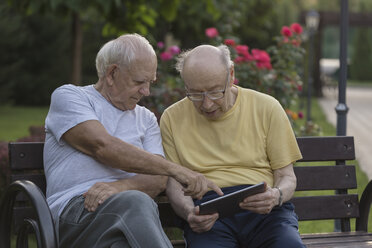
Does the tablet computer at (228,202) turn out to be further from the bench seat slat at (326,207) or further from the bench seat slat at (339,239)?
the bench seat slat at (326,207)

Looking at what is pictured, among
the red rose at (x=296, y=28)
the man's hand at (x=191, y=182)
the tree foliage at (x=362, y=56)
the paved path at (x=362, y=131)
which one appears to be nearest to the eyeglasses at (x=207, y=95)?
the man's hand at (x=191, y=182)

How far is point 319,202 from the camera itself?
3.83 m

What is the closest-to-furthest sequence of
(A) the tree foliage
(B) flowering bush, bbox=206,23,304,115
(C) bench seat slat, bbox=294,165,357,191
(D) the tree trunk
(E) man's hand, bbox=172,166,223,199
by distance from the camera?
(E) man's hand, bbox=172,166,223,199, (C) bench seat slat, bbox=294,165,357,191, (B) flowering bush, bbox=206,23,304,115, (D) the tree trunk, (A) the tree foliage

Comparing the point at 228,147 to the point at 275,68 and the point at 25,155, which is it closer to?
the point at 25,155

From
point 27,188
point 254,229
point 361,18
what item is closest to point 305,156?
point 254,229

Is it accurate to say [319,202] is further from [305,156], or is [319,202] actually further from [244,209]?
[244,209]

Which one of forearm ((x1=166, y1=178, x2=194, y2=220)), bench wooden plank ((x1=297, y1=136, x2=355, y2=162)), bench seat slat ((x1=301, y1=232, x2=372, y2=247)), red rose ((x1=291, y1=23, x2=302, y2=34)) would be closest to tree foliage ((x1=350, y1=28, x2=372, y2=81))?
red rose ((x1=291, y1=23, x2=302, y2=34))

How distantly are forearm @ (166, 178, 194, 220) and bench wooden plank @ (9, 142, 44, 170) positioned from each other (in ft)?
2.23

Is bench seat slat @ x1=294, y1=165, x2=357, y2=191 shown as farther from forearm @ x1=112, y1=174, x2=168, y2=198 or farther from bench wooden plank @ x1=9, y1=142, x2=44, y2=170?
bench wooden plank @ x1=9, y1=142, x2=44, y2=170

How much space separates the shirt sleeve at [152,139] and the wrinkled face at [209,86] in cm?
24

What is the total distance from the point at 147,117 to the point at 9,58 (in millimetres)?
17661

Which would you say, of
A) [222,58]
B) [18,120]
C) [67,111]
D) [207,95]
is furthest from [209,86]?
[18,120]

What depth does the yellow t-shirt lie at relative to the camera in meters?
3.31

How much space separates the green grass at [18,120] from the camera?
13.8 meters
